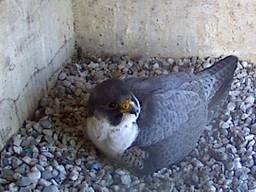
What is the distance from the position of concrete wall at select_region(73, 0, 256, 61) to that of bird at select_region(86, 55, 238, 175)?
779 mm

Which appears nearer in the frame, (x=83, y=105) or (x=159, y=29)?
(x=83, y=105)

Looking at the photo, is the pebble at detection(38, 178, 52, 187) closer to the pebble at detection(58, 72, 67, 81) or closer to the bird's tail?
the bird's tail

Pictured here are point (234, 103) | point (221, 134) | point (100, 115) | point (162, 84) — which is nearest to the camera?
point (100, 115)

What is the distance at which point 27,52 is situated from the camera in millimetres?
3086

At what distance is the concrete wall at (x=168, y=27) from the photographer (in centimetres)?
355

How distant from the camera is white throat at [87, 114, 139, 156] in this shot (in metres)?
→ 2.63

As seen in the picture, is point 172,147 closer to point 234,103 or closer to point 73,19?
point 234,103

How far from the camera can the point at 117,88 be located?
265cm

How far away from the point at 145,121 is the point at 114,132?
14 cm

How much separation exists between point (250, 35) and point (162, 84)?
0.97 metres

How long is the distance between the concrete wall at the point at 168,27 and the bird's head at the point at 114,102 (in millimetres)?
975

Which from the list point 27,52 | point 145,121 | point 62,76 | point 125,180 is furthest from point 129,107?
point 62,76

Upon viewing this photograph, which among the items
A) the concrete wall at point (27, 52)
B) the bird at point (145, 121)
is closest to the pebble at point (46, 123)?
the concrete wall at point (27, 52)

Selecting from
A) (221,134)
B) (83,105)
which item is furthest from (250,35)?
(83,105)
